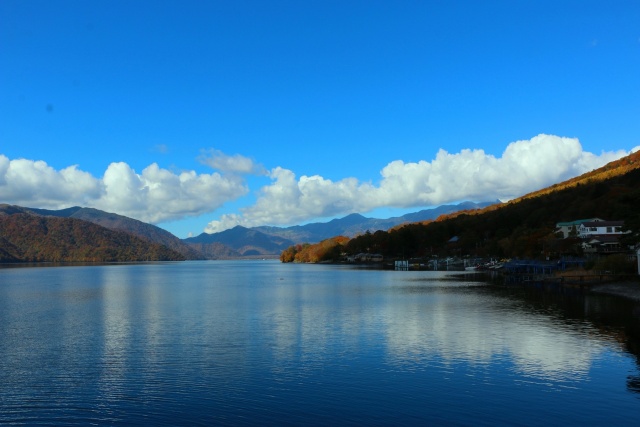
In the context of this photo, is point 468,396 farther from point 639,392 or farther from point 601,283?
point 601,283

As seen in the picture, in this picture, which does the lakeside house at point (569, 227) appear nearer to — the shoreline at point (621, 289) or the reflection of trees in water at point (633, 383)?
the shoreline at point (621, 289)

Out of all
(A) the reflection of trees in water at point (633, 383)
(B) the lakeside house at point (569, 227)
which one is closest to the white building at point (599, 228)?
(B) the lakeside house at point (569, 227)

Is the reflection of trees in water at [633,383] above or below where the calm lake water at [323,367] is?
below

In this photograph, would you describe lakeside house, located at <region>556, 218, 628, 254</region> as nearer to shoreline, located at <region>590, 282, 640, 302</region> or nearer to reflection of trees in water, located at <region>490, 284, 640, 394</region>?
shoreline, located at <region>590, 282, 640, 302</region>

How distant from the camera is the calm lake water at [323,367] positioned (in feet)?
65.0

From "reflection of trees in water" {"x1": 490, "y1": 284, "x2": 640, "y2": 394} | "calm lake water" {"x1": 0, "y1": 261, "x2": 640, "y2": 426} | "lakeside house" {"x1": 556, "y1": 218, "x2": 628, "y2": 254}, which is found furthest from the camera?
"lakeside house" {"x1": 556, "y1": 218, "x2": 628, "y2": 254}

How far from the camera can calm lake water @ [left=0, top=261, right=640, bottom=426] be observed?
65.0 feet

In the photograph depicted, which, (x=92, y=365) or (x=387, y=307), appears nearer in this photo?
(x=92, y=365)

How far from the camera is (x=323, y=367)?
2691cm

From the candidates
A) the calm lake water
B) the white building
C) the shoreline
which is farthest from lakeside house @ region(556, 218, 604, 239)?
the calm lake water

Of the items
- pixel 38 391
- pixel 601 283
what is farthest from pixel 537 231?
pixel 38 391

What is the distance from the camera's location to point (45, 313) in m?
50.5

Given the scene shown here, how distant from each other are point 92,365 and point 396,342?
18.8 meters

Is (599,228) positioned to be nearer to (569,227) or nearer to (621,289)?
(569,227)
